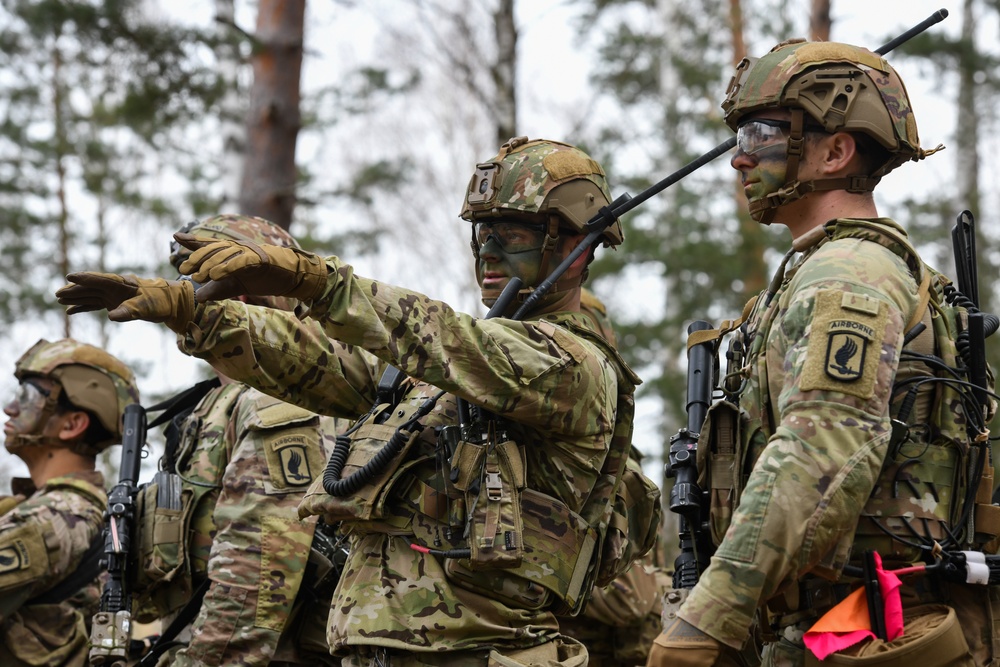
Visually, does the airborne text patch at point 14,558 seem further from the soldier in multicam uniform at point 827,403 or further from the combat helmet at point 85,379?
the soldier in multicam uniform at point 827,403

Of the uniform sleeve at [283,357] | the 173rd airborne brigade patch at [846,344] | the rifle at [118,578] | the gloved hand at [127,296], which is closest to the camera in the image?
the 173rd airborne brigade patch at [846,344]

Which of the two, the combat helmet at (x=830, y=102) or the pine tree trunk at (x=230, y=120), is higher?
the pine tree trunk at (x=230, y=120)

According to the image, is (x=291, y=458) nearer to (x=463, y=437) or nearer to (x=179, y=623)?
(x=179, y=623)

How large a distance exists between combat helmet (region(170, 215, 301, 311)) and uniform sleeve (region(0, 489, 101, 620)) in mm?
1713

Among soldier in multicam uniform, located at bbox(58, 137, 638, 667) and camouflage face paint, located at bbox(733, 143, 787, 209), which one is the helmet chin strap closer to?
camouflage face paint, located at bbox(733, 143, 787, 209)

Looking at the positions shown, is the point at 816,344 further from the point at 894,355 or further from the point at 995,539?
the point at 995,539

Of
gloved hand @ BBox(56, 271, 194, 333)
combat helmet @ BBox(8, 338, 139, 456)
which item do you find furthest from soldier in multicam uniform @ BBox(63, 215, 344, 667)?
combat helmet @ BBox(8, 338, 139, 456)

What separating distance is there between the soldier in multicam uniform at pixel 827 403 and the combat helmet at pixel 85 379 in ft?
15.7

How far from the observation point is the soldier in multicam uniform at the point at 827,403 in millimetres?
3779

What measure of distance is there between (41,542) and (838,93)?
510cm

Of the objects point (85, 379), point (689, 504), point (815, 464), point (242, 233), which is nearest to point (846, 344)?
point (815, 464)

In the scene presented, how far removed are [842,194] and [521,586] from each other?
1764mm

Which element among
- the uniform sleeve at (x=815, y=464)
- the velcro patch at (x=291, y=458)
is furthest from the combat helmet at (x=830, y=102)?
the velcro patch at (x=291, y=458)

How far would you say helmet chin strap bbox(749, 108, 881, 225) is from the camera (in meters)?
4.50
